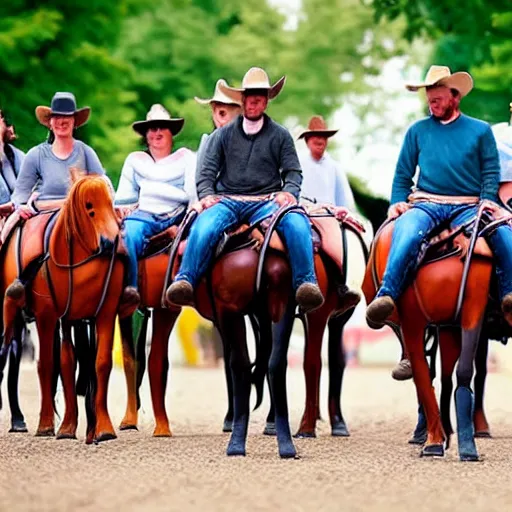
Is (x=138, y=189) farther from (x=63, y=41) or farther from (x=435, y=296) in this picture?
(x=63, y=41)

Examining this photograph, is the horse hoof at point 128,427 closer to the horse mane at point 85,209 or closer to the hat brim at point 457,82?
the horse mane at point 85,209

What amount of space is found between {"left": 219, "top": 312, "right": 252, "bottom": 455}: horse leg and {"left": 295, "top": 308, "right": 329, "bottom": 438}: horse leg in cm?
284

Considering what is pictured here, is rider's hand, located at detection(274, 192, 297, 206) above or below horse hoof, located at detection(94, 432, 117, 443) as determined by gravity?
above

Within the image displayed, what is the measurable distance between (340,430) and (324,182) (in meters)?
2.27

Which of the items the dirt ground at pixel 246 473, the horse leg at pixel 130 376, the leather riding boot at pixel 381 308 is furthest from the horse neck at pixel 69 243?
the leather riding boot at pixel 381 308

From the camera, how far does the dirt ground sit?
12102 millimetres

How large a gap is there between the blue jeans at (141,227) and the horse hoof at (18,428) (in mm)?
2069

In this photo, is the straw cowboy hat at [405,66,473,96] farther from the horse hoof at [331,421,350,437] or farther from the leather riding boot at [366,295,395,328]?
the horse hoof at [331,421,350,437]

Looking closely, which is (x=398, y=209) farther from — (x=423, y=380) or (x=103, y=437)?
(x=103, y=437)

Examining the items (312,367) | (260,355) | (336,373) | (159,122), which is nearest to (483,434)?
(336,373)

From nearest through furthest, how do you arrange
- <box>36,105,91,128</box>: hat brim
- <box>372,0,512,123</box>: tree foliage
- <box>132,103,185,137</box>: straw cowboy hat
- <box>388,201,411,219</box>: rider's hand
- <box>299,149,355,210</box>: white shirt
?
<box>388,201,411,219</box>: rider's hand → <box>36,105,91,128</box>: hat brim → <box>132,103,185,137</box>: straw cowboy hat → <box>299,149,355,210</box>: white shirt → <box>372,0,512,123</box>: tree foliage

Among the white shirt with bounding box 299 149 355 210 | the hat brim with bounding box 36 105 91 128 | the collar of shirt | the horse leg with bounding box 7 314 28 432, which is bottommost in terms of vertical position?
the horse leg with bounding box 7 314 28 432

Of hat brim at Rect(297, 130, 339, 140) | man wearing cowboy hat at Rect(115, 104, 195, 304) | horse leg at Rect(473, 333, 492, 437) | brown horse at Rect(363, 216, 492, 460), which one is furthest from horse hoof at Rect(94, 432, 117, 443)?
hat brim at Rect(297, 130, 339, 140)

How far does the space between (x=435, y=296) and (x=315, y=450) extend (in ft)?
5.49
